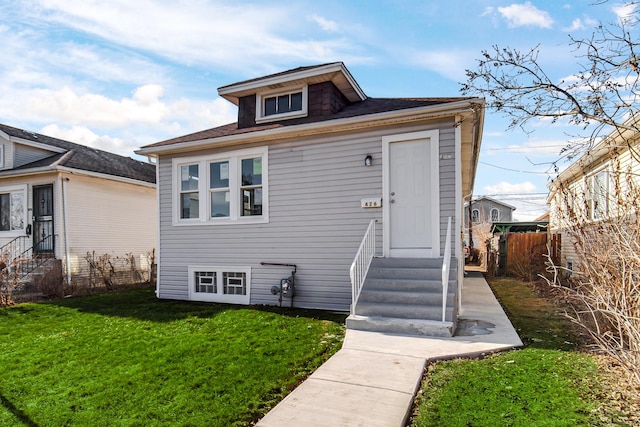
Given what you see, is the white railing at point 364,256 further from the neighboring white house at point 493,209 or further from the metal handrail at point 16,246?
the neighboring white house at point 493,209

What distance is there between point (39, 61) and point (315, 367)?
9719mm

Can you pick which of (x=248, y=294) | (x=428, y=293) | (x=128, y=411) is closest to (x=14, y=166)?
(x=248, y=294)

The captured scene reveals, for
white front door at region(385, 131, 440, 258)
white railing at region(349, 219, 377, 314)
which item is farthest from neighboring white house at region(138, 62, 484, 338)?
white railing at region(349, 219, 377, 314)

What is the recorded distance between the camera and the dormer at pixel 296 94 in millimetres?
8086

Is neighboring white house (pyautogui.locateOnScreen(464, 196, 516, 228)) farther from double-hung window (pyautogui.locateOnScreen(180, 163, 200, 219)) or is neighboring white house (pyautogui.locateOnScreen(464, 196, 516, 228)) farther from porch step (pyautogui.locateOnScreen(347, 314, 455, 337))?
porch step (pyautogui.locateOnScreen(347, 314, 455, 337))

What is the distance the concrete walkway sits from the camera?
9.82ft

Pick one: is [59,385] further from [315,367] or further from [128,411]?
[315,367]

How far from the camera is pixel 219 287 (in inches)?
328

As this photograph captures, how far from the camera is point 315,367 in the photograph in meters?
4.12

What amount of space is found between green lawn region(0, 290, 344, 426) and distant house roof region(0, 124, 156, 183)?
5.96 metres

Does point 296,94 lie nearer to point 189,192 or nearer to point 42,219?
point 189,192

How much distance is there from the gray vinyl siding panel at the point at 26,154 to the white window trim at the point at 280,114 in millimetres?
8545

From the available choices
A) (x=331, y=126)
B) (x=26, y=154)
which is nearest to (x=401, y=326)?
(x=331, y=126)

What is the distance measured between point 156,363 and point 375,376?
7.84ft
